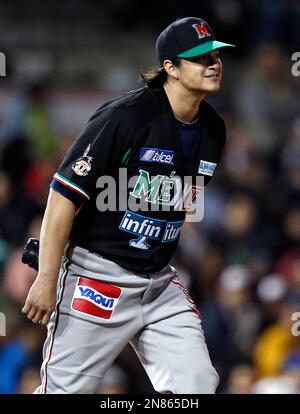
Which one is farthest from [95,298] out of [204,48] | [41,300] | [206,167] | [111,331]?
[204,48]

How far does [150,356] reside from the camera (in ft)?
15.3

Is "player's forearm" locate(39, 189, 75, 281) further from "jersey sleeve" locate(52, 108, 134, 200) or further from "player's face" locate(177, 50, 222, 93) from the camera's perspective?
"player's face" locate(177, 50, 222, 93)

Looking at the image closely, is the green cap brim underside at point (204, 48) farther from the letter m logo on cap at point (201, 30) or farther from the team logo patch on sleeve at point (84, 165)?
the team logo patch on sleeve at point (84, 165)

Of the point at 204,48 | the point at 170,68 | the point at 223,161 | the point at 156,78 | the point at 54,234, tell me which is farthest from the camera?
the point at 223,161

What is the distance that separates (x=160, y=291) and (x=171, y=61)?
1060 mm

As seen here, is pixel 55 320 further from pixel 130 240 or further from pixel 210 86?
pixel 210 86

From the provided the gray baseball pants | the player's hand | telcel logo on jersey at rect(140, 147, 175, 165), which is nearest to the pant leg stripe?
the gray baseball pants

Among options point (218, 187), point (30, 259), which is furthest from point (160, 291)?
point (218, 187)

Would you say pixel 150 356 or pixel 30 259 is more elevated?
pixel 30 259

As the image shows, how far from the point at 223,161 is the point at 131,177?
5795mm

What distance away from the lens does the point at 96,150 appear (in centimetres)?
442

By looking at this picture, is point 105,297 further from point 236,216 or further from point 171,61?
point 236,216

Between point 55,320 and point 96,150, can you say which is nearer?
point 96,150
